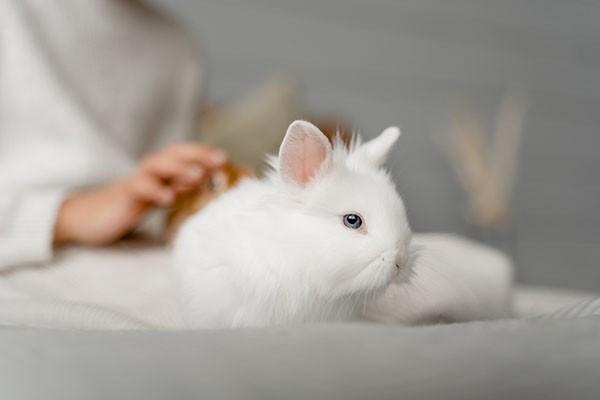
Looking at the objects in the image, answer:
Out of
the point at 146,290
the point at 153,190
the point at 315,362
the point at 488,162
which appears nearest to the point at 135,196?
the point at 153,190

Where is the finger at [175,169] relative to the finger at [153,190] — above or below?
above

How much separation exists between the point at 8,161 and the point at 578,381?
0.95 m

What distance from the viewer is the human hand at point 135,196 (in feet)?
3.04

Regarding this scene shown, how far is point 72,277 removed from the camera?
93cm

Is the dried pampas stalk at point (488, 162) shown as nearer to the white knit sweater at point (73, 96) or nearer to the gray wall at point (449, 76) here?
the gray wall at point (449, 76)

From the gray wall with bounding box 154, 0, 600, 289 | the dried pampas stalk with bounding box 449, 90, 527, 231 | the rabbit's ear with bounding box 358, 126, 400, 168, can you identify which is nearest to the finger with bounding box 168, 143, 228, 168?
the rabbit's ear with bounding box 358, 126, 400, 168

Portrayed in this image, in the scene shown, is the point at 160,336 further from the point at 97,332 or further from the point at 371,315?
the point at 371,315

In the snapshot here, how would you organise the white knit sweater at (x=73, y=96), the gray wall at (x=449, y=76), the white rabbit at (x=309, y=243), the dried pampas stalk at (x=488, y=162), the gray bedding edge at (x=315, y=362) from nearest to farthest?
the gray bedding edge at (x=315, y=362) → the white rabbit at (x=309, y=243) → the white knit sweater at (x=73, y=96) → the gray wall at (x=449, y=76) → the dried pampas stalk at (x=488, y=162)

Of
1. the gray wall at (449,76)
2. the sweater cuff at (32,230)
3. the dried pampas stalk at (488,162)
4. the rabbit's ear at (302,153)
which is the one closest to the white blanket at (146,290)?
the sweater cuff at (32,230)

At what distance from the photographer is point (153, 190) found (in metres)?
0.97

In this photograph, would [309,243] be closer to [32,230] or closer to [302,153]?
[302,153]

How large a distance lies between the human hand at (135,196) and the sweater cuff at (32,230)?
0.03 meters

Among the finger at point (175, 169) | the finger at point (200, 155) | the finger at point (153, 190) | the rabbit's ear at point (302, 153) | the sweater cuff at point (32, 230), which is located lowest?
the sweater cuff at point (32, 230)

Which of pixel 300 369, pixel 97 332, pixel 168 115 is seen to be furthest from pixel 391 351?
pixel 168 115
